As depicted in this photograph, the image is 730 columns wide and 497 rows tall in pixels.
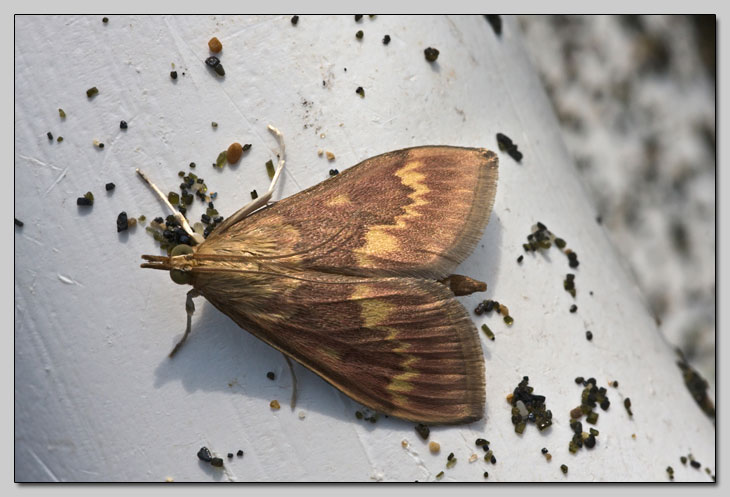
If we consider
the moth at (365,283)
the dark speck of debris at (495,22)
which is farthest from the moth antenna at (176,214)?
the dark speck of debris at (495,22)

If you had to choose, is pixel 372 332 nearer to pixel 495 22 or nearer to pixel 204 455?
pixel 204 455

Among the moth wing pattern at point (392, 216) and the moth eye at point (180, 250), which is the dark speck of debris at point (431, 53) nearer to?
the moth wing pattern at point (392, 216)

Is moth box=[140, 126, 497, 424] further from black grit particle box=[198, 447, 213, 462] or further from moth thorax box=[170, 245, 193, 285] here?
black grit particle box=[198, 447, 213, 462]

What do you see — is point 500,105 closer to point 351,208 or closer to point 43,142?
point 351,208

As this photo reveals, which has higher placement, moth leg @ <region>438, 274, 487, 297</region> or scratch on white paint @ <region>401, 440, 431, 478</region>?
moth leg @ <region>438, 274, 487, 297</region>

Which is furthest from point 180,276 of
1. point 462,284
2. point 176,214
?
point 462,284

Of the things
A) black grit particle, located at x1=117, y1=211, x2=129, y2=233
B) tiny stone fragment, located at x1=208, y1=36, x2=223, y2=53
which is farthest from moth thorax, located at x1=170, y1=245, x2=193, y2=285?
tiny stone fragment, located at x1=208, y1=36, x2=223, y2=53
